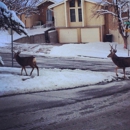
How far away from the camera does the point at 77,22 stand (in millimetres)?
47250

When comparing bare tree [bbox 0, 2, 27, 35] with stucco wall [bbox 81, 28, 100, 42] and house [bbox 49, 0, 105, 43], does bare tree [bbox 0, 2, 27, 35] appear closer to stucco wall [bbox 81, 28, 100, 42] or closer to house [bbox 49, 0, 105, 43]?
house [bbox 49, 0, 105, 43]

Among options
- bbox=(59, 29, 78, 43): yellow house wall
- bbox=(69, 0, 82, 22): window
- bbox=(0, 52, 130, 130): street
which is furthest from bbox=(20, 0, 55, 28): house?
bbox=(0, 52, 130, 130): street

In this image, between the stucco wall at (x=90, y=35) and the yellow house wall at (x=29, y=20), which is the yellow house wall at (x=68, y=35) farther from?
the yellow house wall at (x=29, y=20)

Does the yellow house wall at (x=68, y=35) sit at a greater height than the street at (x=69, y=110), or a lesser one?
greater

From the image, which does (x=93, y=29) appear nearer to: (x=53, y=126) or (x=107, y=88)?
(x=107, y=88)

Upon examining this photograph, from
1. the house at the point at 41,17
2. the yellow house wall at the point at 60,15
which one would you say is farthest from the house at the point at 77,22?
the house at the point at 41,17

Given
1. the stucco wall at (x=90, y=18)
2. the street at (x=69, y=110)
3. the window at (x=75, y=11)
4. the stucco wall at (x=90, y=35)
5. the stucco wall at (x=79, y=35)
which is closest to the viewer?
the street at (x=69, y=110)

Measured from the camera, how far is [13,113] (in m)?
9.99

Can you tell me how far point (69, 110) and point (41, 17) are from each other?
164 feet

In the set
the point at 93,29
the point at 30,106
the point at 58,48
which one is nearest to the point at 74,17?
the point at 93,29

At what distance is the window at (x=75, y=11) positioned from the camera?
47.2 meters

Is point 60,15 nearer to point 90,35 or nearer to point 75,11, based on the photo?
point 75,11

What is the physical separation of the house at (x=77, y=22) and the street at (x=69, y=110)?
106 feet

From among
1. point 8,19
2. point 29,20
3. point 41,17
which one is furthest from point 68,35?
point 8,19
